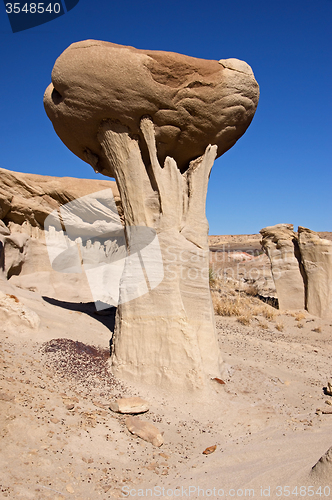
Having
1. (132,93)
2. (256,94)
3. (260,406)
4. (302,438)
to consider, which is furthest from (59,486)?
(256,94)

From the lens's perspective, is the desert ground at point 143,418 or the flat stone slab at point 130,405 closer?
the desert ground at point 143,418

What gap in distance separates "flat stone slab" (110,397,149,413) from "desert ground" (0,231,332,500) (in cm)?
7

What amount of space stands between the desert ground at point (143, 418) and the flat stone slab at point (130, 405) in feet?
0.24

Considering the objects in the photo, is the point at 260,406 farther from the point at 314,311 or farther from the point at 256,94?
the point at 314,311

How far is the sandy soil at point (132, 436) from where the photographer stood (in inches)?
103

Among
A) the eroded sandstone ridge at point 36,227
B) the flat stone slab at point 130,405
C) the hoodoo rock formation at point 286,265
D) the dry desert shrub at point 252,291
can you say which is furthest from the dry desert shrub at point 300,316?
the flat stone slab at point 130,405

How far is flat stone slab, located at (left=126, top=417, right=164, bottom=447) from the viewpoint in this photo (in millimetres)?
3506

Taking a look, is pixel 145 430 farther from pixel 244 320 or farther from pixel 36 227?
pixel 36 227

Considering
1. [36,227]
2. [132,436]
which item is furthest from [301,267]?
[132,436]

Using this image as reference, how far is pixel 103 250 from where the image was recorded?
11.3 m

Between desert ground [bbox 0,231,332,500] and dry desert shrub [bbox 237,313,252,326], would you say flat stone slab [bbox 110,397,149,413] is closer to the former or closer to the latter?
desert ground [bbox 0,231,332,500]

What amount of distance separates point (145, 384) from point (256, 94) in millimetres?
4587

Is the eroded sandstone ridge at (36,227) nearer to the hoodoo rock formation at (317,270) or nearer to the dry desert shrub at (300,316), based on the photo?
the dry desert shrub at (300,316)

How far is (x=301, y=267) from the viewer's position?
11617mm
